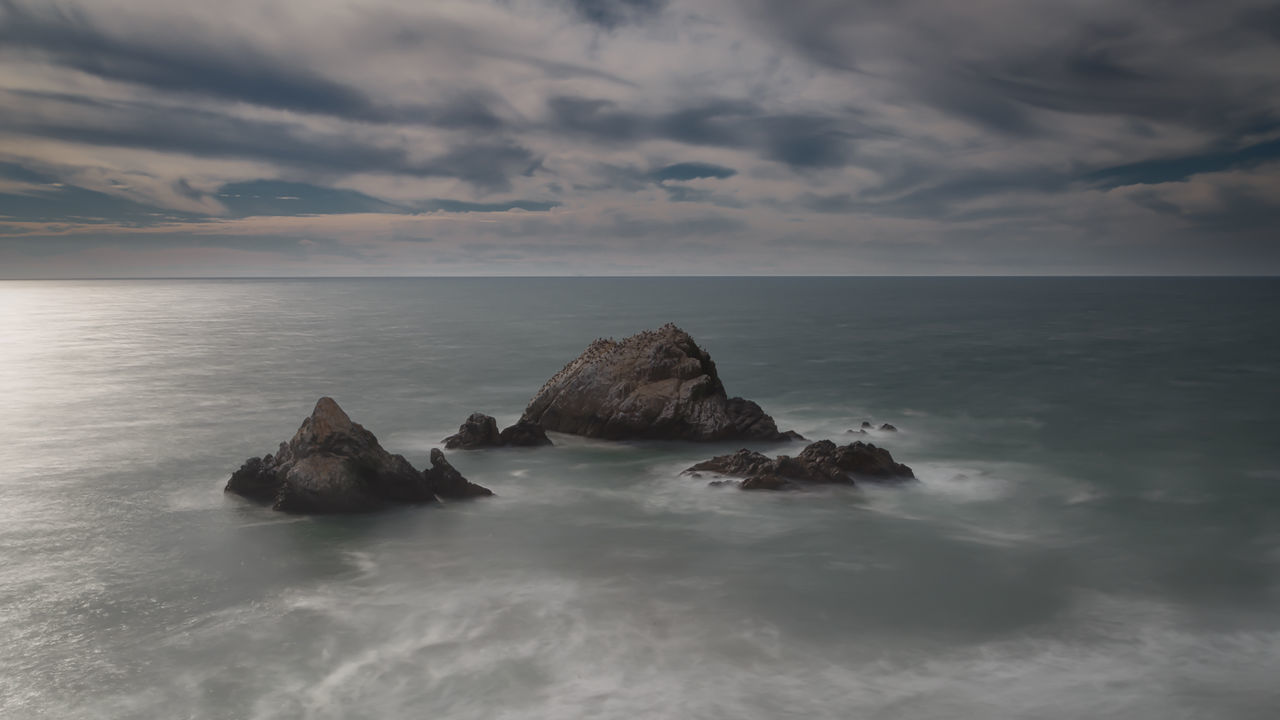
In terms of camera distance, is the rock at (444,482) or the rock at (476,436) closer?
the rock at (444,482)

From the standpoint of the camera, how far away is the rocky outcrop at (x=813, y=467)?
45.3 ft

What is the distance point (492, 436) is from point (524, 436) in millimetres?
674

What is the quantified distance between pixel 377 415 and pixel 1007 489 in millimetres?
16228

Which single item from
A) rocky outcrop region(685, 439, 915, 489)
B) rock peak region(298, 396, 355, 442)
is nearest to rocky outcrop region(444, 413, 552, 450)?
rocky outcrop region(685, 439, 915, 489)

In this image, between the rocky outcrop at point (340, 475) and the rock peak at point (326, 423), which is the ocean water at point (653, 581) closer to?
the rocky outcrop at point (340, 475)

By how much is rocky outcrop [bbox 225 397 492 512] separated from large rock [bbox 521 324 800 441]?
524 cm

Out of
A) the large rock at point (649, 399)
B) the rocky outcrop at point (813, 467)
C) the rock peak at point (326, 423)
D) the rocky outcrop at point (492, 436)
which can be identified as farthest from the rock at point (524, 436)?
the rock peak at point (326, 423)

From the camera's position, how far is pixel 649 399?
18.4 meters

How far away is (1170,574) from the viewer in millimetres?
10898

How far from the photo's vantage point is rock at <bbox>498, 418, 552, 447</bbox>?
1761 cm

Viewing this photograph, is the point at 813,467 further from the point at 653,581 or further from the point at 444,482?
the point at 444,482

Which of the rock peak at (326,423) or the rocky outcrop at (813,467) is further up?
the rock peak at (326,423)

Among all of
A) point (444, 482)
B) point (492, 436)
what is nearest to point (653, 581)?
point (444, 482)

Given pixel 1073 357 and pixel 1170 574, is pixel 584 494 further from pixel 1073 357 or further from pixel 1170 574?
pixel 1073 357
